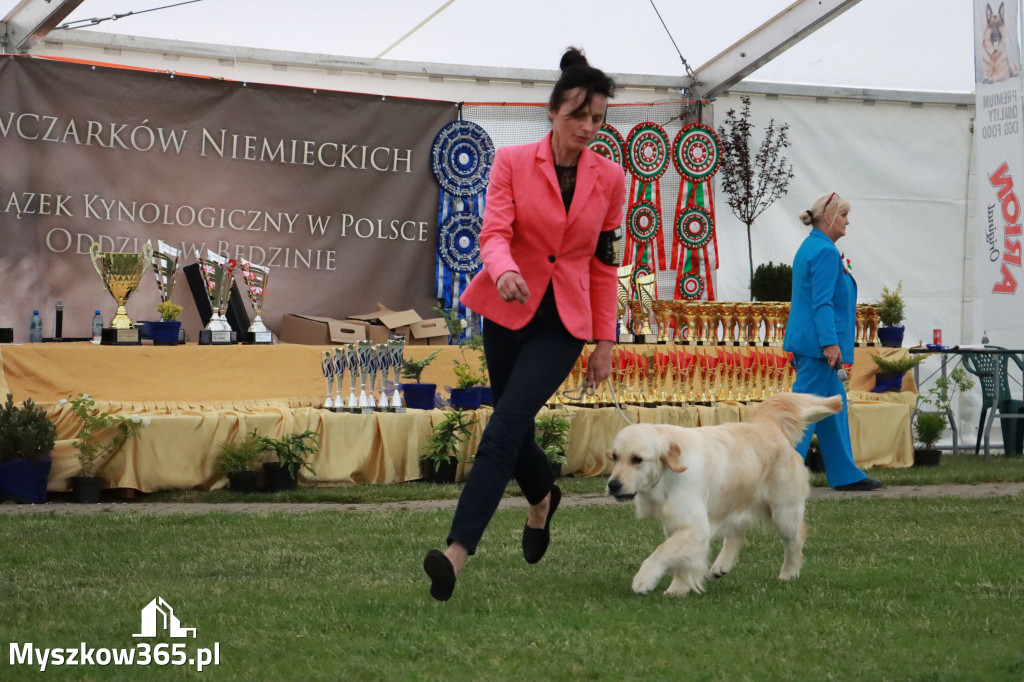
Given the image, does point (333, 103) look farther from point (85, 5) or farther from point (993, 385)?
point (993, 385)

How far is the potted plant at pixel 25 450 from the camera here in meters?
6.95

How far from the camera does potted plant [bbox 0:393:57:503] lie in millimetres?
6949

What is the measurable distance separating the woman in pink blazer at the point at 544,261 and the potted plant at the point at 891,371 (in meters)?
6.29

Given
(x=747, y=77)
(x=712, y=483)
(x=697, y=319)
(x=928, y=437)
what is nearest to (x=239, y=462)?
(x=697, y=319)

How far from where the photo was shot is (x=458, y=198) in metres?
10.6

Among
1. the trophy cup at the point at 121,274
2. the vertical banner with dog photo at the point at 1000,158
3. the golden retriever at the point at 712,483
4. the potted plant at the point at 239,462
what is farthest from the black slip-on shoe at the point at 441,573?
the vertical banner with dog photo at the point at 1000,158

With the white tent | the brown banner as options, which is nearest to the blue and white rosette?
the brown banner

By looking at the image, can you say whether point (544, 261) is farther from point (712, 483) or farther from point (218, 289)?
point (218, 289)

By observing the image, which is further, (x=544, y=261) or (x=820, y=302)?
(x=820, y=302)

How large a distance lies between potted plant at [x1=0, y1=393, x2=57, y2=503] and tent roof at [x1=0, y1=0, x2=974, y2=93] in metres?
3.75

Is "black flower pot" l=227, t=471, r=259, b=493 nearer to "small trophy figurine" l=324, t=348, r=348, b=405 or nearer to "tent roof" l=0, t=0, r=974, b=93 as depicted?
"small trophy figurine" l=324, t=348, r=348, b=405

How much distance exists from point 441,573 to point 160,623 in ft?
2.79

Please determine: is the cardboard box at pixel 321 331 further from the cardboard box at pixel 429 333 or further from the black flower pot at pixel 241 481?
the black flower pot at pixel 241 481

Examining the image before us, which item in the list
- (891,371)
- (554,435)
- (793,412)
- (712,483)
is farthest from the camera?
(891,371)
